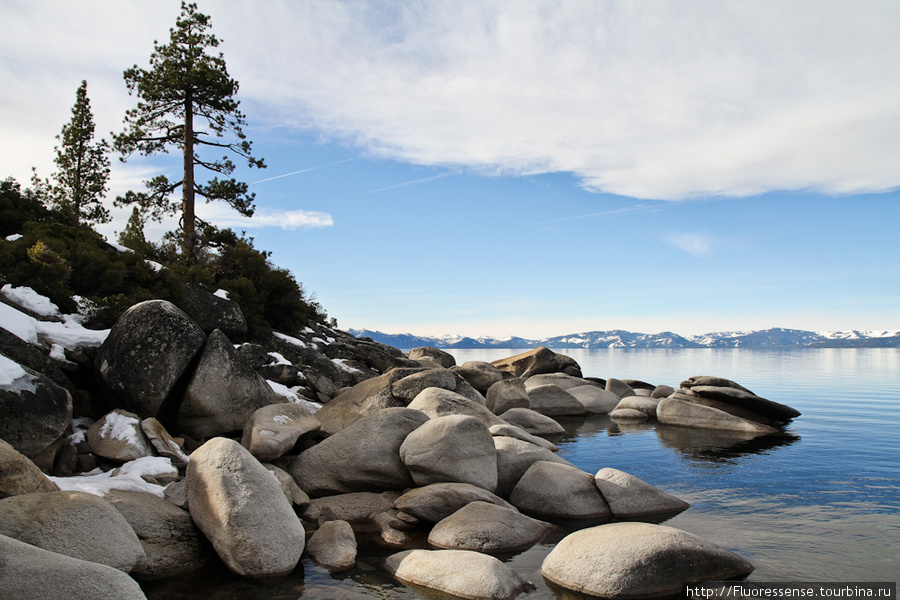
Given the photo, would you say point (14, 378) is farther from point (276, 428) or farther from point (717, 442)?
point (717, 442)

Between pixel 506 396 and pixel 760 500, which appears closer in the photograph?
pixel 760 500

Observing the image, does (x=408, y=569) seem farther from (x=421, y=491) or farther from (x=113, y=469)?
(x=113, y=469)

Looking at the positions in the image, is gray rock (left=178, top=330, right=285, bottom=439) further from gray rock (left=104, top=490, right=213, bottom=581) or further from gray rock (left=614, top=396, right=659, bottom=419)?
gray rock (left=614, top=396, right=659, bottom=419)

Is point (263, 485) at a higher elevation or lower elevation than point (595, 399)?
higher

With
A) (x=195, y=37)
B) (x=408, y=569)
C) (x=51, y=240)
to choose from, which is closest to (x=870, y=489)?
(x=408, y=569)

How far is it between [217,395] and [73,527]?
6.00 metres

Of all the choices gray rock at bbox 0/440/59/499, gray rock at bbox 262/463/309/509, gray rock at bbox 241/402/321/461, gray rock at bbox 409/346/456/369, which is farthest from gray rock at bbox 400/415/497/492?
gray rock at bbox 409/346/456/369

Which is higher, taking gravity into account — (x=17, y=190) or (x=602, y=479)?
(x=17, y=190)

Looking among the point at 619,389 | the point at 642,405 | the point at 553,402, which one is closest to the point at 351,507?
the point at 553,402

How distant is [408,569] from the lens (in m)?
7.60

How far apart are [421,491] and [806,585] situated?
5858 mm

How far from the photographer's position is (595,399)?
2881 cm

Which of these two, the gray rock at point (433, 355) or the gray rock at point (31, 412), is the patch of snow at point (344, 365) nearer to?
the gray rock at point (31, 412)

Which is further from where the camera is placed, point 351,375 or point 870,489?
point 351,375
